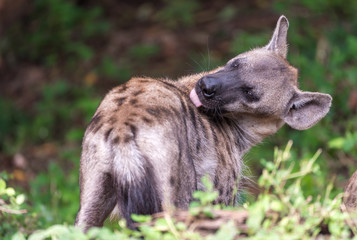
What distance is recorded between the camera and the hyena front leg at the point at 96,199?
14.0 ft

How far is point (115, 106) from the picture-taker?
14.9 ft

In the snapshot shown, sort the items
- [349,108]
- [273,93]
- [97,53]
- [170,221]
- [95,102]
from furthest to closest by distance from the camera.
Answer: [97,53]
[95,102]
[349,108]
[273,93]
[170,221]

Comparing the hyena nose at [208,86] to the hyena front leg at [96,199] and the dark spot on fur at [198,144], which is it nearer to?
the dark spot on fur at [198,144]

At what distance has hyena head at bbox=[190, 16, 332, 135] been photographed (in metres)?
5.44

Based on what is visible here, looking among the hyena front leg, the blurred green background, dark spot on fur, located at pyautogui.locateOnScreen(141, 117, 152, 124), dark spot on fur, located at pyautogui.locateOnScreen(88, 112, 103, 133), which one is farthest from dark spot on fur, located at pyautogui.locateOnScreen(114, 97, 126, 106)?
the blurred green background

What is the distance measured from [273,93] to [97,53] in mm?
6085

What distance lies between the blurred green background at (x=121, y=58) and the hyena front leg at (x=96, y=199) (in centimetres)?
298

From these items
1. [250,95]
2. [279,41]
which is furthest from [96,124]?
[279,41]

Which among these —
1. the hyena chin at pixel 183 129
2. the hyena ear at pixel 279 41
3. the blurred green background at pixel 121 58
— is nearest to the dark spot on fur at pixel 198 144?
the hyena chin at pixel 183 129

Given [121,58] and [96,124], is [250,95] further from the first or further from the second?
[121,58]

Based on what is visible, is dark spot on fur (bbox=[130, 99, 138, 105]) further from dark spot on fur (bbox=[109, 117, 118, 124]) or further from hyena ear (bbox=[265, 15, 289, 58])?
hyena ear (bbox=[265, 15, 289, 58])

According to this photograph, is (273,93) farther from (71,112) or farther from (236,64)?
(71,112)

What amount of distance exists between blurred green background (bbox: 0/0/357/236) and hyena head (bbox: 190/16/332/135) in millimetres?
2014

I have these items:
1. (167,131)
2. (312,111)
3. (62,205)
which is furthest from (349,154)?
(167,131)
